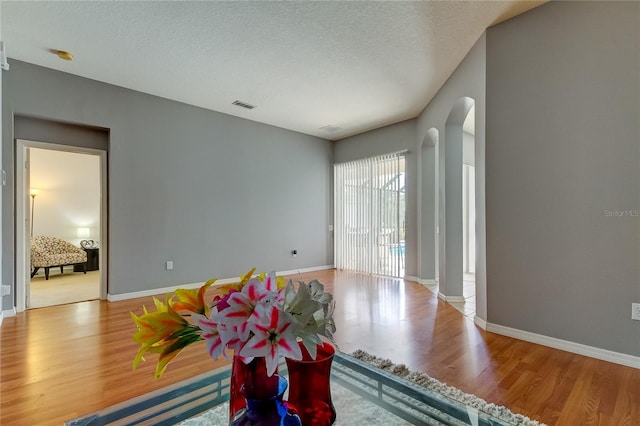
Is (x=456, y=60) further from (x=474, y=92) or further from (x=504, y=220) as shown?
(x=504, y=220)

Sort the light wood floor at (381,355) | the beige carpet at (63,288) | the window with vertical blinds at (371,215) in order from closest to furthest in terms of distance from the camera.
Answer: the light wood floor at (381,355)
the beige carpet at (63,288)
the window with vertical blinds at (371,215)

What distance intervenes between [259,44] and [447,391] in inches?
133

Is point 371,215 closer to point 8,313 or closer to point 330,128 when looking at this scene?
point 330,128

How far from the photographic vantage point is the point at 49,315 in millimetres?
3443

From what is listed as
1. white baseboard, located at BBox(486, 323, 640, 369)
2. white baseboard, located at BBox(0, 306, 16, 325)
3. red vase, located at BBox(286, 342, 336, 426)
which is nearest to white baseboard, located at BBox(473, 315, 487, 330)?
white baseboard, located at BBox(486, 323, 640, 369)

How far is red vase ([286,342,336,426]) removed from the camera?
3.03ft

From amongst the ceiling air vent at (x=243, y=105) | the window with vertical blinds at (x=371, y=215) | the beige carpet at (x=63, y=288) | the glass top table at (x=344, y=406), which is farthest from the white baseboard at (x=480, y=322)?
the beige carpet at (x=63, y=288)

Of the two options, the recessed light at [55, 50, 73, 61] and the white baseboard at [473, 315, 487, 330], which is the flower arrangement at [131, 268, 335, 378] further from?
the recessed light at [55, 50, 73, 61]

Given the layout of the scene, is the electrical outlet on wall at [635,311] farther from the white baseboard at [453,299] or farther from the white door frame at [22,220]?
the white door frame at [22,220]

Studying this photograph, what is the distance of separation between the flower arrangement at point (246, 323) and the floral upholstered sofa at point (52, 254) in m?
6.79

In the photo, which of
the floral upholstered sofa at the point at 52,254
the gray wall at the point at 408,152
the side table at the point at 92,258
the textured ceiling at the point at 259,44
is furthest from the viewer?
the side table at the point at 92,258

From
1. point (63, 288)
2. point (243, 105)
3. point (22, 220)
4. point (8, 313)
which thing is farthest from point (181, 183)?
point (63, 288)

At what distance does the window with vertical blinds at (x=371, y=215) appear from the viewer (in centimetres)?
567

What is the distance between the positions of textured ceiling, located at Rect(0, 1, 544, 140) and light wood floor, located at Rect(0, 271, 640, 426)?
287cm
